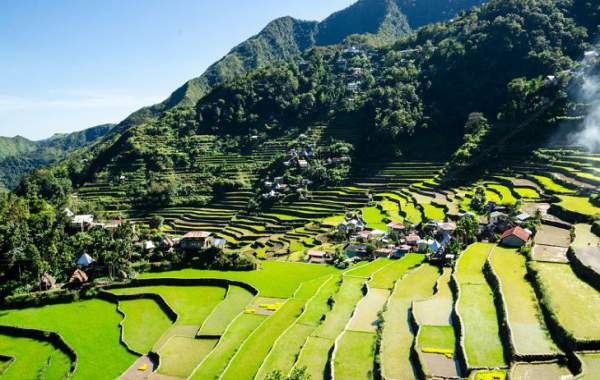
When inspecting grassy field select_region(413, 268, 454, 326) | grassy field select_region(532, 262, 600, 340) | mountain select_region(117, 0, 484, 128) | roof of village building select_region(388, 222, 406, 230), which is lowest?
grassy field select_region(413, 268, 454, 326)

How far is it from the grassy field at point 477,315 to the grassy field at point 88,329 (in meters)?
17.5

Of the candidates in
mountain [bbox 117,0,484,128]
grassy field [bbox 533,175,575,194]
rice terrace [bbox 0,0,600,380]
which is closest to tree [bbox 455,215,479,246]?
rice terrace [bbox 0,0,600,380]

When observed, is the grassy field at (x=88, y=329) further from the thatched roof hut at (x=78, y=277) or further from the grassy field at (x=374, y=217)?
the grassy field at (x=374, y=217)

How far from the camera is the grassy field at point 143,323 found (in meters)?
27.4

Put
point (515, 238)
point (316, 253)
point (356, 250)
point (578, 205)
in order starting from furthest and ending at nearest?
point (356, 250) < point (316, 253) < point (578, 205) < point (515, 238)

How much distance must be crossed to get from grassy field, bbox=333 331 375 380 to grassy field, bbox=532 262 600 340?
8250 mm

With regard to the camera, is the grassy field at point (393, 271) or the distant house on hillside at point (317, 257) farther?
the distant house on hillside at point (317, 257)

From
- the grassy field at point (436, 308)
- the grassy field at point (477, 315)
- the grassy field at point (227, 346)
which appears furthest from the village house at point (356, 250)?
the grassy field at point (227, 346)

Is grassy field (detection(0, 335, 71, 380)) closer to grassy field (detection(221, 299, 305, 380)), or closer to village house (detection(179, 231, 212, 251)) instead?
grassy field (detection(221, 299, 305, 380))

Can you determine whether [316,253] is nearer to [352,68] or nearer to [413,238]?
[413,238]

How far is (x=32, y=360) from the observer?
2675 cm

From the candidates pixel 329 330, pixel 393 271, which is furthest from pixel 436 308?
pixel 393 271

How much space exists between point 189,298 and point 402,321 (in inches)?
642

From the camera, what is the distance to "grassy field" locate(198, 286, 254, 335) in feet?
89.8
